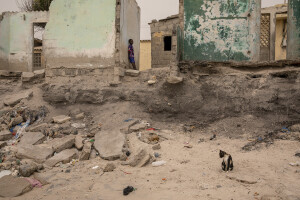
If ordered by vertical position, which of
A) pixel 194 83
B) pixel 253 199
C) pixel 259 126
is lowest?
pixel 253 199

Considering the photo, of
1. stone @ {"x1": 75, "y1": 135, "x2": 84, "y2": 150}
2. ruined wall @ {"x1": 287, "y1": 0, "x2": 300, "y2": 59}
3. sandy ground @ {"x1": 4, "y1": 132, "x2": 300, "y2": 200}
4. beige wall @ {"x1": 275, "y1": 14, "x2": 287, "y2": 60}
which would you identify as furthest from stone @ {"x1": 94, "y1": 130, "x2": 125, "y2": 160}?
beige wall @ {"x1": 275, "y1": 14, "x2": 287, "y2": 60}

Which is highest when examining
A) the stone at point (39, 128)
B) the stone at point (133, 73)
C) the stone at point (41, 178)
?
the stone at point (133, 73)

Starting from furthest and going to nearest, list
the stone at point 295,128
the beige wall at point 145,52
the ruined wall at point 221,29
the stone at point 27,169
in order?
1. the beige wall at point 145,52
2. the ruined wall at point 221,29
3. the stone at point 295,128
4. the stone at point 27,169

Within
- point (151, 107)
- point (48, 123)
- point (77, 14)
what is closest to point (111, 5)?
point (77, 14)

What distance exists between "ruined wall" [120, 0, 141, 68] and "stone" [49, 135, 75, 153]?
104 inches

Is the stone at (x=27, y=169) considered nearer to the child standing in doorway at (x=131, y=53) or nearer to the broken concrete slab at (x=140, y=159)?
the broken concrete slab at (x=140, y=159)

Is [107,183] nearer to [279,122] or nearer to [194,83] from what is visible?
[194,83]

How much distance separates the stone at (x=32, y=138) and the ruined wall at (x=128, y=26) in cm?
284

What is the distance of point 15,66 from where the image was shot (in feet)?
29.7

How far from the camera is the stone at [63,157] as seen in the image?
4.37 meters

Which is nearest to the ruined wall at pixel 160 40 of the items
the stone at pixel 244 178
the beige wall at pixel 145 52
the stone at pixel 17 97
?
the beige wall at pixel 145 52

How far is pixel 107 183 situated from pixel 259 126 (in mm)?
3503

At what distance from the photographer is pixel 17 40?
9102mm

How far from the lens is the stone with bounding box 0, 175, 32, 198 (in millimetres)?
3291
